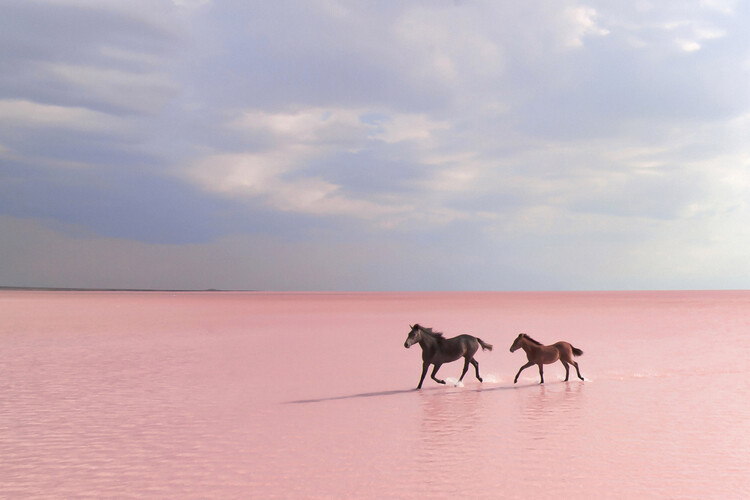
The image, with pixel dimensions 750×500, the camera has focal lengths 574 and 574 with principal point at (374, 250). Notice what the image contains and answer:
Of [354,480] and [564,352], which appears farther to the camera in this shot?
[564,352]

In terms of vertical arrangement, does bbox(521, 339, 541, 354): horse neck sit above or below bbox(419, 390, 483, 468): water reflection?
above

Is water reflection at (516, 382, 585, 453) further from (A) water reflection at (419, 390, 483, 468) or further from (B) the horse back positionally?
(B) the horse back

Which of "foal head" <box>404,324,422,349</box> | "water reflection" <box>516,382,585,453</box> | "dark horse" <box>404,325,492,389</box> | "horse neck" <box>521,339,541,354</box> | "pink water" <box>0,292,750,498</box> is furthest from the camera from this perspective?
"horse neck" <box>521,339,541,354</box>

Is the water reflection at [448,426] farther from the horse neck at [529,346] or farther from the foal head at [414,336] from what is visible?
the horse neck at [529,346]

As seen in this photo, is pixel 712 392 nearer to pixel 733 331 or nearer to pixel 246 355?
pixel 246 355

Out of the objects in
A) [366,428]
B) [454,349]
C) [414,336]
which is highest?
[414,336]

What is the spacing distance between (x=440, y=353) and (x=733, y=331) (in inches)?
820

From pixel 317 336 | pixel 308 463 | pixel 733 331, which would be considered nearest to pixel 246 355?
pixel 317 336

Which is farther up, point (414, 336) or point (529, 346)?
point (414, 336)

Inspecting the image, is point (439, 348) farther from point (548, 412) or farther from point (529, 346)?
point (548, 412)

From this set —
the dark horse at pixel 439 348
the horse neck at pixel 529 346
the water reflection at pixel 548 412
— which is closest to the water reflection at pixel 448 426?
the water reflection at pixel 548 412

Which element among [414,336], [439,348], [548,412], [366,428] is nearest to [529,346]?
[439,348]

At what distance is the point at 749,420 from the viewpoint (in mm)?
9227

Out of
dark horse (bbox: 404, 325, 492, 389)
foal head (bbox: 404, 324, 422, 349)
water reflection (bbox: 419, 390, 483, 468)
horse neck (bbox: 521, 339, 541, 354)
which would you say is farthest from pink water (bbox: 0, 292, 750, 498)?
foal head (bbox: 404, 324, 422, 349)
